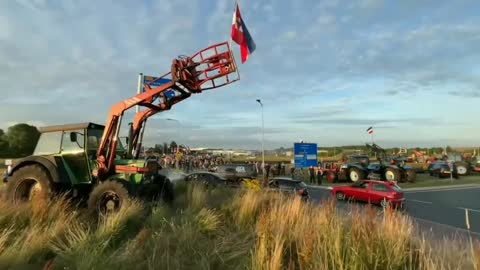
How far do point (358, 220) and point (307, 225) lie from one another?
1156mm

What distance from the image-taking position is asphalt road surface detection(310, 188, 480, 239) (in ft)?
47.0

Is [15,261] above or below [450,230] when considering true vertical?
above

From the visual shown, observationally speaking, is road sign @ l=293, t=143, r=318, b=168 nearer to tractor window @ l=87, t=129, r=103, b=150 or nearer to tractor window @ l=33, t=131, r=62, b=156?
tractor window @ l=87, t=129, r=103, b=150

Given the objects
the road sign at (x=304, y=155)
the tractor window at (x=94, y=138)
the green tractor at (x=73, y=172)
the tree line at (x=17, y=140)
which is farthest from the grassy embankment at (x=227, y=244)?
the tree line at (x=17, y=140)

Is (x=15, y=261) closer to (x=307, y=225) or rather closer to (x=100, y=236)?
(x=100, y=236)

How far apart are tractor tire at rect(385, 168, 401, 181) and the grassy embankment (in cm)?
2940

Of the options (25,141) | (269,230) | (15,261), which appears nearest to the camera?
(15,261)

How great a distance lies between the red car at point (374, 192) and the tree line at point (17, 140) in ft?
214

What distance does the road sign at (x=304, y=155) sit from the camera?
38.0 metres

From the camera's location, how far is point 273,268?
506 cm

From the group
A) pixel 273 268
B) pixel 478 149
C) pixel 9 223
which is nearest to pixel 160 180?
pixel 9 223

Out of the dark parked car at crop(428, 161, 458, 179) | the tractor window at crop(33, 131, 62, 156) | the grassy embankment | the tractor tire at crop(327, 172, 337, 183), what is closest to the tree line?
the tractor tire at crop(327, 172, 337, 183)

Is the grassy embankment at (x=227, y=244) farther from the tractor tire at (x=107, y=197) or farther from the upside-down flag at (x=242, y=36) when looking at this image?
the upside-down flag at (x=242, y=36)

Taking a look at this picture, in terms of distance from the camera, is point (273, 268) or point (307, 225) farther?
point (307, 225)
